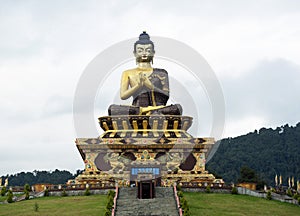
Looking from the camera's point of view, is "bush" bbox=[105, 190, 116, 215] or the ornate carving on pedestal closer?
"bush" bbox=[105, 190, 116, 215]

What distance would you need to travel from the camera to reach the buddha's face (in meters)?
29.6

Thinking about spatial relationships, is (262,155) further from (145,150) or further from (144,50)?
(145,150)

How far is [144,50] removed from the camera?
29656 mm

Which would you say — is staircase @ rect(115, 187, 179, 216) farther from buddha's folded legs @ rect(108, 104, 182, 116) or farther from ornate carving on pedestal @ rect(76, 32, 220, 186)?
buddha's folded legs @ rect(108, 104, 182, 116)

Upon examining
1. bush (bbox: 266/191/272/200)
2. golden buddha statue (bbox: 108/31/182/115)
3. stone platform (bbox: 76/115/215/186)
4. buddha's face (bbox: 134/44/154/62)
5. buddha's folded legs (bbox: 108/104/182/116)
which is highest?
buddha's face (bbox: 134/44/154/62)

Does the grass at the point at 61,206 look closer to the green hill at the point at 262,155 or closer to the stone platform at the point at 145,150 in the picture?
the stone platform at the point at 145,150

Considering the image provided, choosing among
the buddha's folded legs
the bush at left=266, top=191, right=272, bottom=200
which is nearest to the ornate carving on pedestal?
the buddha's folded legs

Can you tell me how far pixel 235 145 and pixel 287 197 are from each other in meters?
55.7

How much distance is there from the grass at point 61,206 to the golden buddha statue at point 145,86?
7528 mm

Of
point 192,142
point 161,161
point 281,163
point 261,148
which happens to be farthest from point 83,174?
point 261,148

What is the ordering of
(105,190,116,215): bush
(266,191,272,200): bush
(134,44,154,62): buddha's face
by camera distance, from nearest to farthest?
(105,190,116,215): bush
(266,191,272,200): bush
(134,44,154,62): buddha's face

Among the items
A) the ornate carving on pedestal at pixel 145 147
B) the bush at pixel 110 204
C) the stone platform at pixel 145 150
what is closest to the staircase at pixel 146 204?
the bush at pixel 110 204

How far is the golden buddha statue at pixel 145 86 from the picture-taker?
27656 millimetres

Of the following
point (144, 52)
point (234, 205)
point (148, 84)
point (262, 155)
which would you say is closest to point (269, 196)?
point (234, 205)
